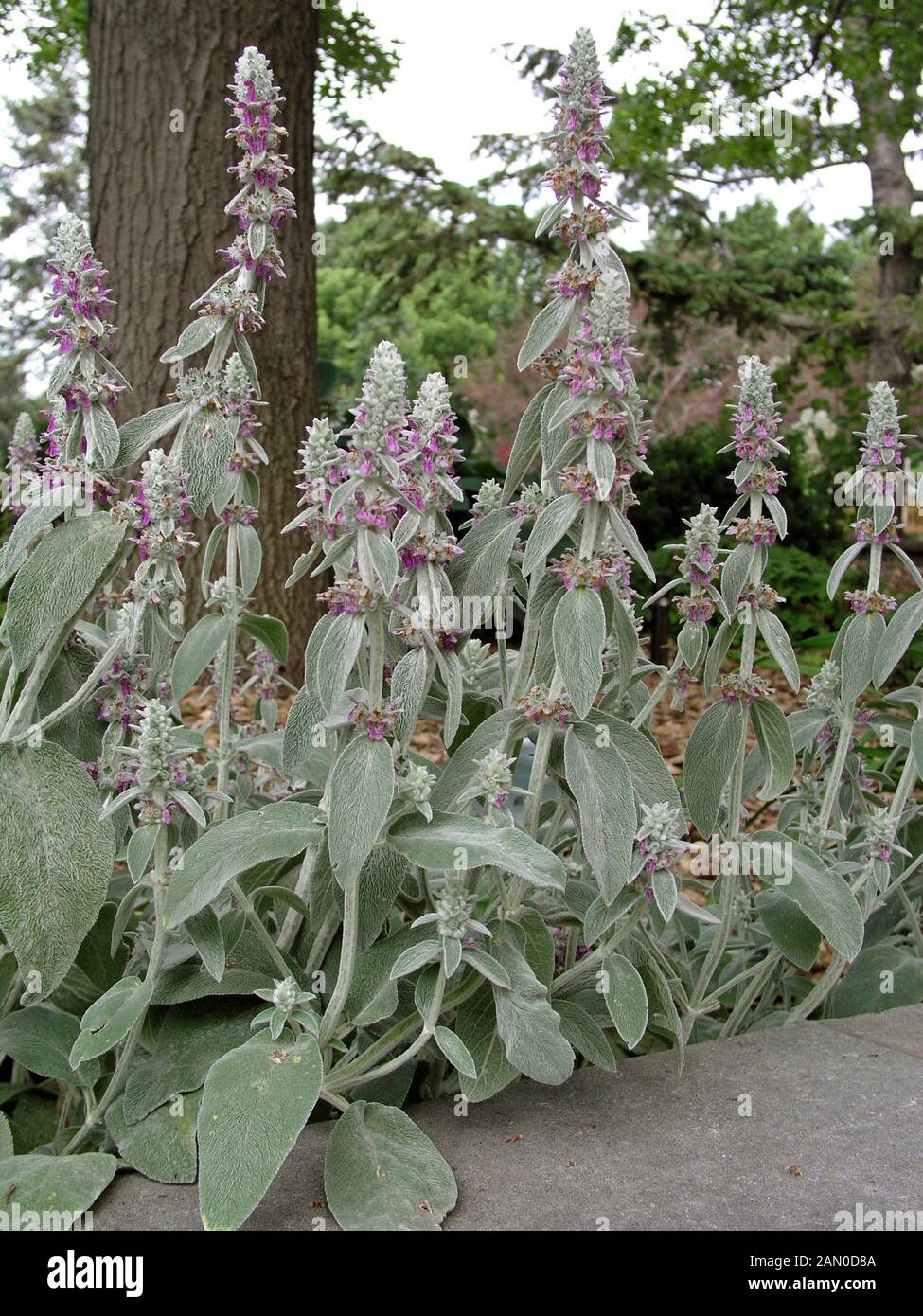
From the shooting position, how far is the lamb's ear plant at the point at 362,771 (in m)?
1.51

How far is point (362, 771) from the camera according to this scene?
1498 millimetres

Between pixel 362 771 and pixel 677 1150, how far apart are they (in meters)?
0.72

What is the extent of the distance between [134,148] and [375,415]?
4341mm

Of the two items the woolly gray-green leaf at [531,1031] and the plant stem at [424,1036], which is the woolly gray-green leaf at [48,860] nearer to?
the plant stem at [424,1036]

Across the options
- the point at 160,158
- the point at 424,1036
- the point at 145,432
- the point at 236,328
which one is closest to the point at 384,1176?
the point at 424,1036

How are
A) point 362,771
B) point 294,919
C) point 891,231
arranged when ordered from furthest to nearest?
point 891,231
point 294,919
point 362,771

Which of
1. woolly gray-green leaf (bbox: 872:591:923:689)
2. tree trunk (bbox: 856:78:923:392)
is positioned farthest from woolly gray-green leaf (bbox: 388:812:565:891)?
tree trunk (bbox: 856:78:923:392)

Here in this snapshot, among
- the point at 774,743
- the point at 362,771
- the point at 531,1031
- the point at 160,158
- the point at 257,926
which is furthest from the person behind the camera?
the point at 160,158

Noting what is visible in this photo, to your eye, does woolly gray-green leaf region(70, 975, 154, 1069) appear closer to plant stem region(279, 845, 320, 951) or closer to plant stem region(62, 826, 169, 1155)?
plant stem region(62, 826, 169, 1155)

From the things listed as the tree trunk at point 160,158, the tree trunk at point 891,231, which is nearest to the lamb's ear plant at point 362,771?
the tree trunk at point 160,158

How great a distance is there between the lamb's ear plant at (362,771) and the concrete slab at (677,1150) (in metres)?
0.08

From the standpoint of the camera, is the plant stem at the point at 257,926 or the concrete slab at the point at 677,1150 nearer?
the concrete slab at the point at 677,1150

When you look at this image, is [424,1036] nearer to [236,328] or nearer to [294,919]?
[294,919]

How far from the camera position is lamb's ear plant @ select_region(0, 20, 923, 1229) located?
1.51 m
